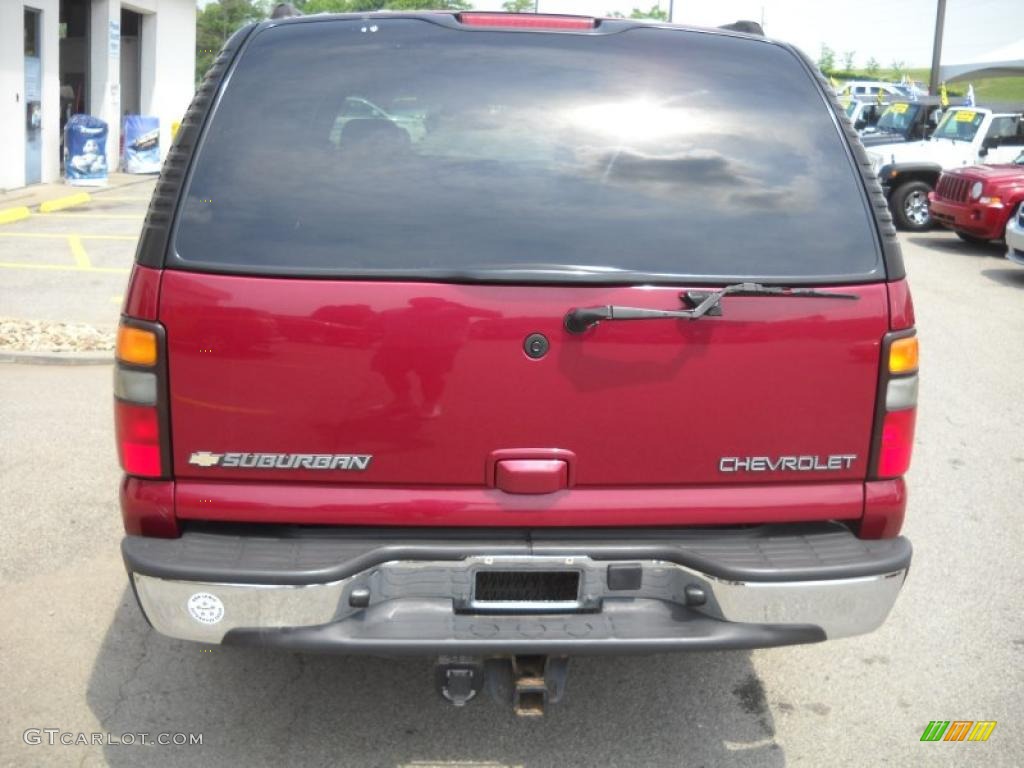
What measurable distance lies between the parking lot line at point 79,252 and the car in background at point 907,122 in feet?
41.4

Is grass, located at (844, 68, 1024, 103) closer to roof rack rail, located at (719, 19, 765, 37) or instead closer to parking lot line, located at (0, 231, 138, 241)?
parking lot line, located at (0, 231, 138, 241)

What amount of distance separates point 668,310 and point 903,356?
0.67 metres

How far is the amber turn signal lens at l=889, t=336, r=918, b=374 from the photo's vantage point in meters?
3.03

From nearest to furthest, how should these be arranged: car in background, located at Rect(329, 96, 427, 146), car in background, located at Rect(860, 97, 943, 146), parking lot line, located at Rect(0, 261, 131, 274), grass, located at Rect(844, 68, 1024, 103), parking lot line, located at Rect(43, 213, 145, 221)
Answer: car in background, located at Rect(329, 96, 427, 146), parking lot line, located at Rect(0, 261, 131, 274), parking lot line, located at Rect(43, 213, 145, 221), car in background, located at Rect(860, 97, 943, 146), grass, located at Rect(844, 68, 1024, 103)

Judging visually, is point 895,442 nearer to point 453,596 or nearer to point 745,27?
point 453,596

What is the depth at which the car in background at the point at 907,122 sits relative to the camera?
19.5 metres

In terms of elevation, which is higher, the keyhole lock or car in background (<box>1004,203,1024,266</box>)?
the keyhole lock

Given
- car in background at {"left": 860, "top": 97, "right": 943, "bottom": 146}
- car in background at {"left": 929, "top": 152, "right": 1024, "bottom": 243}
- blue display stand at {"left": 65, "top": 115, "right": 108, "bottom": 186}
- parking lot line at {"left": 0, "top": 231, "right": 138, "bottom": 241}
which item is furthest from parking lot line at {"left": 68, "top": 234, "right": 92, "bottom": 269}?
car in background at {"left": 860, "top": 97, "right": 943, "bottom": 146}

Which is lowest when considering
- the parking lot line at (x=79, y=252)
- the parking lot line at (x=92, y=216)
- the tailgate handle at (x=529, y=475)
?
the parking lot line at (x=92, y=216)

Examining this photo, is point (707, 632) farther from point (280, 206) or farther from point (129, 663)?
point (129, 663)

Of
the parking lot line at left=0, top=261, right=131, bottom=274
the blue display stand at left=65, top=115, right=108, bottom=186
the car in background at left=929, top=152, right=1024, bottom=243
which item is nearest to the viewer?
the parking lot line at left=0, top=261, right=131, bottom=274

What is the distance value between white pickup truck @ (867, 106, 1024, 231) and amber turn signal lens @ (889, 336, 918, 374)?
51.7ft

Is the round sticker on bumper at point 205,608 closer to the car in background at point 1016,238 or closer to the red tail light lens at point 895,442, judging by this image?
the red tail light lens at point 895,442

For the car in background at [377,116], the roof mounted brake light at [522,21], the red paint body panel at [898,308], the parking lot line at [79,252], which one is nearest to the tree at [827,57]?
the parking lot line at [79,252]
